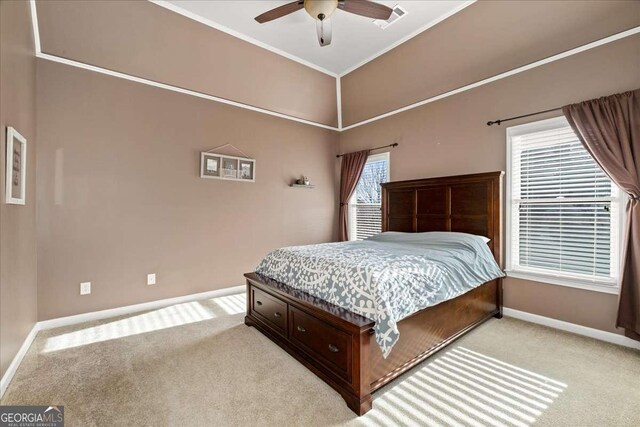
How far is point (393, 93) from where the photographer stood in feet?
14.0

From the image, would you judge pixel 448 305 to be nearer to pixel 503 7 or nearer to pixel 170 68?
pixel 503 7

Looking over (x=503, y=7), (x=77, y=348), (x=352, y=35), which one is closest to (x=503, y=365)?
(x=503, y=7)

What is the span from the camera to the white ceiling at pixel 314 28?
314 centimetres

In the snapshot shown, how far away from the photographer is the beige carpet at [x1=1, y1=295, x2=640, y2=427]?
1678 millimetres

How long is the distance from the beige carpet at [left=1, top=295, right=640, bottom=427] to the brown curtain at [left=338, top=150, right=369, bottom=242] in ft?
9.56

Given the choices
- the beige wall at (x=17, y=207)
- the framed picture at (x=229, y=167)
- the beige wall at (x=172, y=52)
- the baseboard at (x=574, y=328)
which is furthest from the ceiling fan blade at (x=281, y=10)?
the baseboard at (x=574, y=328)

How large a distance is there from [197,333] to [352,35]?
398 cm

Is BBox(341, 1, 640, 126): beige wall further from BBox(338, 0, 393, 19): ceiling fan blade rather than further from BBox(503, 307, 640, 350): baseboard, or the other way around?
BBox(503, 307, 640, 350): baseboard

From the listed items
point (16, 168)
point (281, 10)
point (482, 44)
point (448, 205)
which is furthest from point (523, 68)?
point (16, 168)

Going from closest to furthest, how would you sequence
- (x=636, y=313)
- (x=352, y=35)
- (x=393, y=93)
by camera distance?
(x=636, y=313)
(x=352, y=35)
(x=393, y=93)

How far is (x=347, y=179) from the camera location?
17.1ft

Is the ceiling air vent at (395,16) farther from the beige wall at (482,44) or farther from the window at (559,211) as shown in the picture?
the window at (559,211)

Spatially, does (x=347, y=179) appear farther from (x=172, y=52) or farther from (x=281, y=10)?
(x=172, y=52)

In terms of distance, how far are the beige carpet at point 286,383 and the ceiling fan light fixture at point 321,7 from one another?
2.97 meters
